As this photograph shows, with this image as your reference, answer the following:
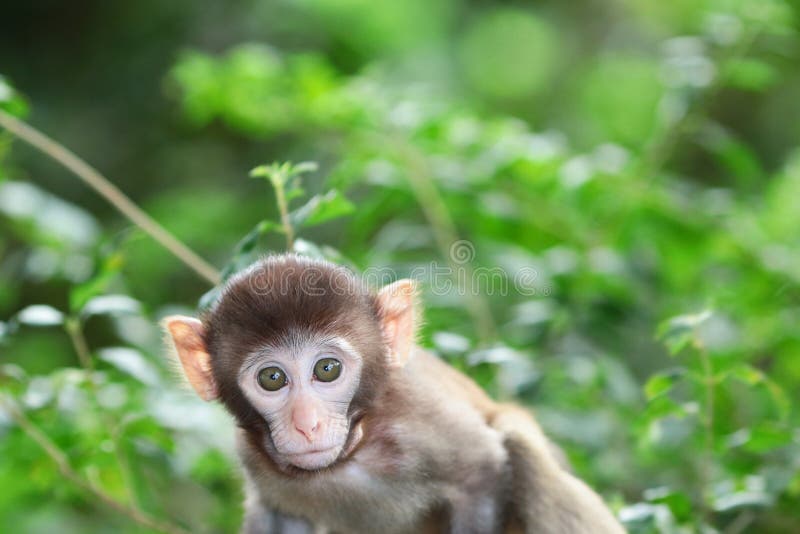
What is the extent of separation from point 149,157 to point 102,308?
667 cm

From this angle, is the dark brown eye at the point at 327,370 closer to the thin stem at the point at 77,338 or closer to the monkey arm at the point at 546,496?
the monkey arm at the point at 546,496

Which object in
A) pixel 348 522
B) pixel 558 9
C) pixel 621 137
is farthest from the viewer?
pixel 558 9

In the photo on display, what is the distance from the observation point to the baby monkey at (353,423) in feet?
11.1

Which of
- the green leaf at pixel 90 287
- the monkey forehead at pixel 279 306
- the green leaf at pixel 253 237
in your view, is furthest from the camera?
the green leaf at pixel 90 287

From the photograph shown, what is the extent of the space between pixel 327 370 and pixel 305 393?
0.14m

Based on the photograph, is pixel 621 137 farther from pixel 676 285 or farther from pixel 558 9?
pixel 558 9

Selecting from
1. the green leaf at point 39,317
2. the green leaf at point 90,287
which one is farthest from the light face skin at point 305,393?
the green leaf at point 39,317

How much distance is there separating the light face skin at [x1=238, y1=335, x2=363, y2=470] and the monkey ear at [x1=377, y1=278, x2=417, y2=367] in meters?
0.19

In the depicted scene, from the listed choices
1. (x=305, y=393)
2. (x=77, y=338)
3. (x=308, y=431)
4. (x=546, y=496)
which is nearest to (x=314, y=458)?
(x=308, y=431)

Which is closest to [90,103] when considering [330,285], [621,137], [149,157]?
[149,157]

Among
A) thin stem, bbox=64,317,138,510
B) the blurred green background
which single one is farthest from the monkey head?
thin stem, bbox=64,317,138,510

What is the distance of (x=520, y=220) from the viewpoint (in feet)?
17.7

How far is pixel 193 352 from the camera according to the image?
354 centimetres

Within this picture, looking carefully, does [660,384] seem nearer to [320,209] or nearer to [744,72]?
[320,209]
